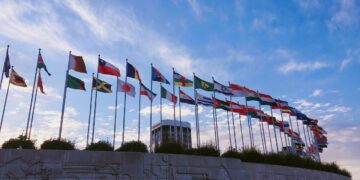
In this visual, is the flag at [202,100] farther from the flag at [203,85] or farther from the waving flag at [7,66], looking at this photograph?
the waving flag at [7,66]

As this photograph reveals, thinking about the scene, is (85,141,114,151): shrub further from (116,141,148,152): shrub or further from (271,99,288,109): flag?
(271,99,288,109): flag

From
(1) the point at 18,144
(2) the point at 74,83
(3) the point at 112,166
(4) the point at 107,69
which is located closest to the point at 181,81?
(4) the point at 107,69

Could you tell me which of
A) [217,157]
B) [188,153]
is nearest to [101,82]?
[188,153]

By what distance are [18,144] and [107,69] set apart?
9322mm

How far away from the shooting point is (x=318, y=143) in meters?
54.3

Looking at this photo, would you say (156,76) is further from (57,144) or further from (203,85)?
(57,144)

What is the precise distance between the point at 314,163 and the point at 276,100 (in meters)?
8.26

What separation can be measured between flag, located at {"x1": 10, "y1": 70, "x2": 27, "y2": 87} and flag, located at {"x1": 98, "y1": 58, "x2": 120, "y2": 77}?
5.90 metres

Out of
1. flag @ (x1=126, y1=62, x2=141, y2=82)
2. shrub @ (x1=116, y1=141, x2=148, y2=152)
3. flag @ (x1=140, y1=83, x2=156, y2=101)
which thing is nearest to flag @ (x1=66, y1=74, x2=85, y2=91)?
flag @ (x1=126, y1=62, x2=141, y2=82)

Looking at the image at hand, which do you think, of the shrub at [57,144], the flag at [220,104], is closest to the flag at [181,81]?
the flag at [220,104]

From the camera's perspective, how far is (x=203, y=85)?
33.8 m

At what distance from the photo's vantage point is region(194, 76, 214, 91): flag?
109 ft

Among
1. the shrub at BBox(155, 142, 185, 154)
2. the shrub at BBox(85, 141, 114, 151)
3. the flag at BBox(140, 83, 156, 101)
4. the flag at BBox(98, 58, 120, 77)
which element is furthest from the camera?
the flag at BBox(140, 83, 156, 101)

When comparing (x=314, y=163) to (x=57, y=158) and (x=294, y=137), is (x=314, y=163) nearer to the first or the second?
(x=294, y=137)
